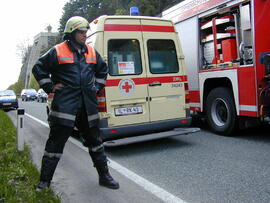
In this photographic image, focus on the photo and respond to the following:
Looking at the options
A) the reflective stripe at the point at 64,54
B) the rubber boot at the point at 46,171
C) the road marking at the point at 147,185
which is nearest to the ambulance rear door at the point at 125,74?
the road marking at the point at 147,185

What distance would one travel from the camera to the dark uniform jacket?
3.55 metres

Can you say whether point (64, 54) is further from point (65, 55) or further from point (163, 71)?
point (163, 71)

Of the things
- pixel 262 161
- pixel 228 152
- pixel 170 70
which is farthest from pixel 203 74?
pixel 262 161

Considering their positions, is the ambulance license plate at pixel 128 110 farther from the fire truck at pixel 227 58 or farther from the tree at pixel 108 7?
the tree at pixel 108 7

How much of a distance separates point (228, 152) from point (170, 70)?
1878 mm

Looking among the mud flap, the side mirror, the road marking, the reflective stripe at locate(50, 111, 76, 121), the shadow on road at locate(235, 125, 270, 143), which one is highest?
the side mirror

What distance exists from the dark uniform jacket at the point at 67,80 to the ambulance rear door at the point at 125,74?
1.78 m

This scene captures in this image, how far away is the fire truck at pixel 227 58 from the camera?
5625mm

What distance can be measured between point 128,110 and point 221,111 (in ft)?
7.51

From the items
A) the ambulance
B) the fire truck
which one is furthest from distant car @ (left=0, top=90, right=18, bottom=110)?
the ambulance

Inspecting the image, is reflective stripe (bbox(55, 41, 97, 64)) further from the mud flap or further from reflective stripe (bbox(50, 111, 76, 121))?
the mud flap

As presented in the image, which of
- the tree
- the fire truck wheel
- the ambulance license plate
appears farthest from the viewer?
the tree

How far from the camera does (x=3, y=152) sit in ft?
17.1

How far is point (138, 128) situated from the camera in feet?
18.6
